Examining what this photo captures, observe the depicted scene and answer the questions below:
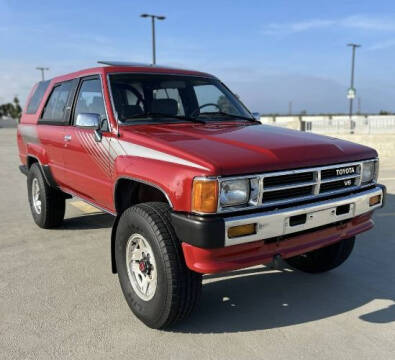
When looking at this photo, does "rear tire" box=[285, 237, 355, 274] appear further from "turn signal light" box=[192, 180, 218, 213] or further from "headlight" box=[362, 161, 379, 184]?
"turn signal light" box=[192, 180, 218, 213]

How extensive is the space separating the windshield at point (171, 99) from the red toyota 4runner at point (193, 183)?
0.04 ft

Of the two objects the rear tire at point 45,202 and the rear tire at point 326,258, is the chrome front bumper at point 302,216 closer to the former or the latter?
the rear tire at point 326,258

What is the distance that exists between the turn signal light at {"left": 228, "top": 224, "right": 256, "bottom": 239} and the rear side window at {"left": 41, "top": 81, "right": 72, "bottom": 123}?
2.85m

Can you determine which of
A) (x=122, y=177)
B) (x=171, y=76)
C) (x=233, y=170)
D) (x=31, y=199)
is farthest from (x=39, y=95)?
(x=233, y=170)

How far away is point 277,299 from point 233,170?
1.45 m

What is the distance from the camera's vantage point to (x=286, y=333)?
288cm

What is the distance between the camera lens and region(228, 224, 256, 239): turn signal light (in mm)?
2502

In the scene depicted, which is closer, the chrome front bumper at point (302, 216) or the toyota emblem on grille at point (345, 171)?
the chrome front bumper at point (302, 216)

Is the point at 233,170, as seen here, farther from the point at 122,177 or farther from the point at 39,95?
the point at 39,95

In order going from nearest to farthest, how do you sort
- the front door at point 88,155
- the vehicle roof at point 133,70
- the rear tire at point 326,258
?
the front door at point 88,155, the rear tire at point 326,258, the vehicle roof at point 133,70

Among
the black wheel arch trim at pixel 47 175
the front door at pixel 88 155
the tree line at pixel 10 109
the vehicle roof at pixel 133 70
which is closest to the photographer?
the front door at pixel 88 155

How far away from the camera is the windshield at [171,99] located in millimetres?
3736

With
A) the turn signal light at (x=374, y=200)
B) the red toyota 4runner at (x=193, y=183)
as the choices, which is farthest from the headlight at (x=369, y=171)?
the turn signal light at (x=374, y=200)

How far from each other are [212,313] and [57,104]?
314 centimetres
